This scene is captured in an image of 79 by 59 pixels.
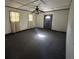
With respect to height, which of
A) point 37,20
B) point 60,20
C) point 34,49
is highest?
point 37,20

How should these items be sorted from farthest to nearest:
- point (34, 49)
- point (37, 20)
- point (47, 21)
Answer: point (37, 20) → point (47, 21) → point (34, 49)

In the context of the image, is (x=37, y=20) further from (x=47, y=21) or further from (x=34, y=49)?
(x=34, y=49)

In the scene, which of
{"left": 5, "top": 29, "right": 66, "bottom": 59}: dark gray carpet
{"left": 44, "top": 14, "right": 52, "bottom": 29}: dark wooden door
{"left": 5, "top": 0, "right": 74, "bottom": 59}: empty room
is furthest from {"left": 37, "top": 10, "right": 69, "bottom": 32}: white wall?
{"left": 5, "top": 29, "right": 66, "bottom": 59}: dark gray carpet

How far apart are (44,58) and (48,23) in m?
7.52

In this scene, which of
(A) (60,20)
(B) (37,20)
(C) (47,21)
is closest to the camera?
(A) (60,20)

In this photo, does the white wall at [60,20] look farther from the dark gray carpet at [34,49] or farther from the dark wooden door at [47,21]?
the dark gray carpet at [34,49]

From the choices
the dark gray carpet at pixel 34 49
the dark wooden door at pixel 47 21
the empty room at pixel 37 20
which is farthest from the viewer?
the dark wooden door at pixel 47 21

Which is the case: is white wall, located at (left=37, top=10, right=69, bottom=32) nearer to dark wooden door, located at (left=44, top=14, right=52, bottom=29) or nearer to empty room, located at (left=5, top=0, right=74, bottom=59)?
empty room, located at (left=5, top=0, right=74, bottom=59)

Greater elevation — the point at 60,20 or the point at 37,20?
the point at 37,20

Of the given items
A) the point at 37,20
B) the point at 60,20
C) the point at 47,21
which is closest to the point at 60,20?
the point at 60,20

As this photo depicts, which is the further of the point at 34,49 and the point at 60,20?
the point at 60,20

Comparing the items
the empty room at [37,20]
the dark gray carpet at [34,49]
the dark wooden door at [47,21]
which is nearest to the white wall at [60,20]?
the empty room at [37,20]

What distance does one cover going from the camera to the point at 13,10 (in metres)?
7.00
